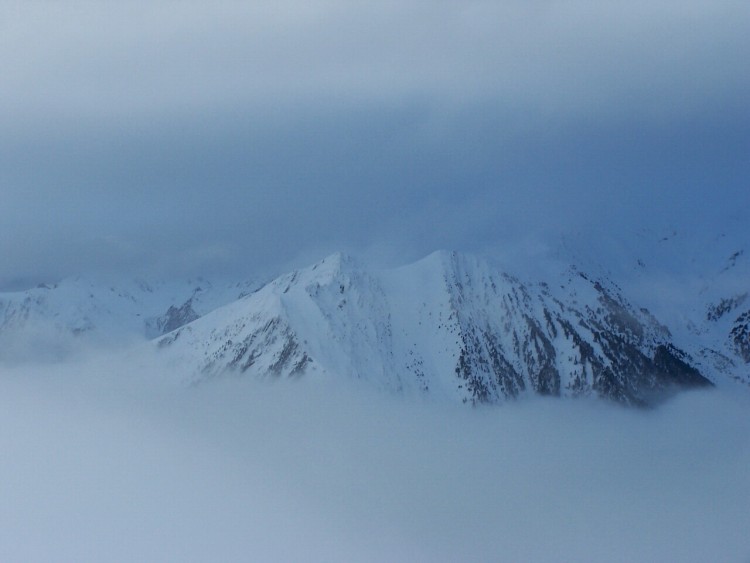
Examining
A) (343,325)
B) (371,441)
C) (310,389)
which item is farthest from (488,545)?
(343,325)

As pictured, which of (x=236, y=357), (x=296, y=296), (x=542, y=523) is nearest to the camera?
(x=542, y=523)

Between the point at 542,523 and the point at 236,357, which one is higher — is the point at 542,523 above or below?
below

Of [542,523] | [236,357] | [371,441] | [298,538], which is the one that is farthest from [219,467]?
[236,357]

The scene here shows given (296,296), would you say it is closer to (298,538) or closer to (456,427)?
(456,427)

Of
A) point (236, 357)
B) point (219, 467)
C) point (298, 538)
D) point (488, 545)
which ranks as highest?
point (236, 357)

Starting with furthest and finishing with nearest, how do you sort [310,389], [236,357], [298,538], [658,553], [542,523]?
[236,357], [310,389], [542,523], [658,553], [298,538]

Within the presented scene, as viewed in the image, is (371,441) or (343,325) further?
(343,325)

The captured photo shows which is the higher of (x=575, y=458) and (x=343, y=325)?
(x=343, y=325)

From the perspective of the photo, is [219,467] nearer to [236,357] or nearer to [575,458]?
[236,357]

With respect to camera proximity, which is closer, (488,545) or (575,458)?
(488,545)
